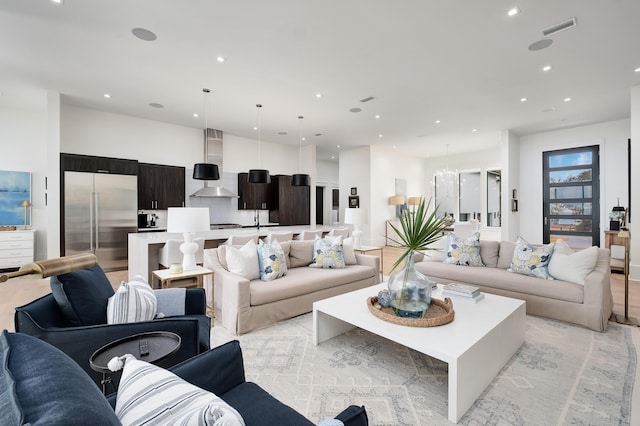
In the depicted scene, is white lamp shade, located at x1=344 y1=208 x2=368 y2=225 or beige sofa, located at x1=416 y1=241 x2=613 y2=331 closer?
beige sofa, located at x1=416 y1=241 x2=613 y2=331

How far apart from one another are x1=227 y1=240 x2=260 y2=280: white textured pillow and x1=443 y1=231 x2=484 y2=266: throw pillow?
2.67 meters

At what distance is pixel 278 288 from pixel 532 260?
2913 millimetres

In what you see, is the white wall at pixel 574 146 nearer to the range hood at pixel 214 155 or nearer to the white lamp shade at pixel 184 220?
the range hood at pixel 214 155

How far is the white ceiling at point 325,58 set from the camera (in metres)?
2.86

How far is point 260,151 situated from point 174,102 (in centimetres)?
302

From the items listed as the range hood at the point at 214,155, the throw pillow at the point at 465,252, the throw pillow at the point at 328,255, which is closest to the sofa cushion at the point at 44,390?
the throw pillow at the point at 328,255

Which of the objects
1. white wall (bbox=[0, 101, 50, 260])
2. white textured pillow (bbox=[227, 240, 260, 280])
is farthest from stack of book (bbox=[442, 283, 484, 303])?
white wall (bbox=[0, 101, 50, 260])

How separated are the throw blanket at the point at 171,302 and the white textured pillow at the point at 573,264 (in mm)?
3716

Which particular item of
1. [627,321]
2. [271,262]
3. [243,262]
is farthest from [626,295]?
[243,262]

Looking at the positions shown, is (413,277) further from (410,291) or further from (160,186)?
(160,186)

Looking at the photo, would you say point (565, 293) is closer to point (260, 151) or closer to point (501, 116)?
point (501, 116)

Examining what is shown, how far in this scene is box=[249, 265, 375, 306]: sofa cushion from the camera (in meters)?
2.94

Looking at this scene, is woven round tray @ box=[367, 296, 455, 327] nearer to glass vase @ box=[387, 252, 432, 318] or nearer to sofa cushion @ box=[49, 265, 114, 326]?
glass vase @ box=[387, 252, 432, 318]

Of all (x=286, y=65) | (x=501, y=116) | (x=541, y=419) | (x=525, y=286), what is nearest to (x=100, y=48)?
(x=286, y=65)
